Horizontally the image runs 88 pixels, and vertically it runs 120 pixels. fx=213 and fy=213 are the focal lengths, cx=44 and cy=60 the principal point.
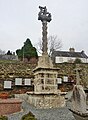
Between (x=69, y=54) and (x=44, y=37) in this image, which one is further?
(x=69, y=54)

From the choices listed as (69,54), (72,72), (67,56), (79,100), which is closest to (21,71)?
(72,72)


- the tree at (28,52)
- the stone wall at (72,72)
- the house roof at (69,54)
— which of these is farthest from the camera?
the house roof at (69,54)

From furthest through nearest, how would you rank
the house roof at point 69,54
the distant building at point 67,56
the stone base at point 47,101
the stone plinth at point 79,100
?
Answer: the house roof at point 69,54
the distant building at point 67,56
the stone base at point 47,101
the stone plinth at point 79,100

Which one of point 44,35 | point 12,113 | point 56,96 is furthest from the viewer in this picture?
point 44,35

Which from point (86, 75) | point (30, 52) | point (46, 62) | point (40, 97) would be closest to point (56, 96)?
point (40, 97)

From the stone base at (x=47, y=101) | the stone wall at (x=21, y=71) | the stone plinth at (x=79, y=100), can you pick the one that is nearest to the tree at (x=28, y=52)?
the stone wall at (x=21, y=71)

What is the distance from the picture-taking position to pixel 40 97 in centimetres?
1294

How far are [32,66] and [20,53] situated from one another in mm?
16242

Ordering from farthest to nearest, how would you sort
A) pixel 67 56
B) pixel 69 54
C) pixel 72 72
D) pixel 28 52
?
pixel 69 54 → pixel 67 56 → pixel 28 52 → pixel 72 72

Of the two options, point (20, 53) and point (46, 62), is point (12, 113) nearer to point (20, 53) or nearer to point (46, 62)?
point (46, 62)

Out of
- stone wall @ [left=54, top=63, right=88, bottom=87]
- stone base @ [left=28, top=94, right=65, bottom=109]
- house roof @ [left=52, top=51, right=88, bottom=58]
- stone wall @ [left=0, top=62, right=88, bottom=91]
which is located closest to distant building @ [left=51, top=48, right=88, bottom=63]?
house roof @ [left=52, top=51, right=88, bottom=58]

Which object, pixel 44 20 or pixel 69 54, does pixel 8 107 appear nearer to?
pixel 44 20

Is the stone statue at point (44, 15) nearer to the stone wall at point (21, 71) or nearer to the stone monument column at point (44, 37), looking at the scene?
the stone monument column at point (44, 37)

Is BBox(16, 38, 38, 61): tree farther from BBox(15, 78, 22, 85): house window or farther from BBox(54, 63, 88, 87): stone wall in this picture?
BBox(15, 78, 22, 85): house window
